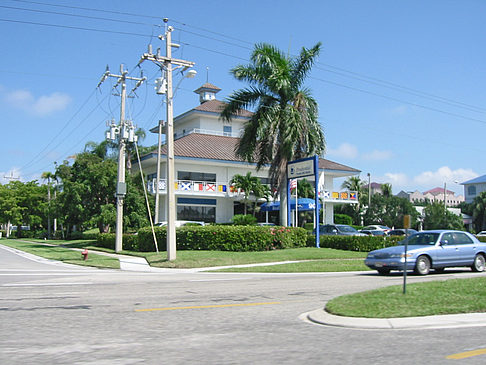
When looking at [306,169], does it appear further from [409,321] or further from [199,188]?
[409,321]

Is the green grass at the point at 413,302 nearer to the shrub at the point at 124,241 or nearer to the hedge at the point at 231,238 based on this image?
the hedge at the point at 231,238

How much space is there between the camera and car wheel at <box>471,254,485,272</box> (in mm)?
17531

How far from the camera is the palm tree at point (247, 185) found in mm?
45750

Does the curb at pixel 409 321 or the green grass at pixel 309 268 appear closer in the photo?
the curb at pixel 409 321

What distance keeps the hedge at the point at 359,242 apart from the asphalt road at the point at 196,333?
15939 millimetres

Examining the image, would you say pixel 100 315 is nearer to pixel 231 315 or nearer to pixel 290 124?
pixel 231 315

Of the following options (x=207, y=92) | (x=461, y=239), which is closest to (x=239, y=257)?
(x=461, y=239)

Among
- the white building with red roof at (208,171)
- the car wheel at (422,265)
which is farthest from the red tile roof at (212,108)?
the car wheel at (422,265)

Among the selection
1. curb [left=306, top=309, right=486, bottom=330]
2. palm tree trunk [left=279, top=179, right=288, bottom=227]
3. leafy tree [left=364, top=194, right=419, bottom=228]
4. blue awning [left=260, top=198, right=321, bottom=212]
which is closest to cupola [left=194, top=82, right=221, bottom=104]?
blue awning [left=260, top=198, right=321, bottom=212]

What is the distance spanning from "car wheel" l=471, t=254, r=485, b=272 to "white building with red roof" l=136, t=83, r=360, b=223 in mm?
27328

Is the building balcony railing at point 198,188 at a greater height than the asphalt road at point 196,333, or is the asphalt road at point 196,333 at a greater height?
the building balcony railing at point 198,188

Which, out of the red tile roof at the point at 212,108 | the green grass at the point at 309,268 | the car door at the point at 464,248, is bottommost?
the green grass at the point at 309,268

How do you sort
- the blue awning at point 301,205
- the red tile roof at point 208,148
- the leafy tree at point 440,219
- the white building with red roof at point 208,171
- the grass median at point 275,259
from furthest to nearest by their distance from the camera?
the leafy tree at point 440,219 → the red tile roof at point 208,148 → the white building with red roof at point 208,171 → the blue awning at point 301,205 → the grass median at point 275,259

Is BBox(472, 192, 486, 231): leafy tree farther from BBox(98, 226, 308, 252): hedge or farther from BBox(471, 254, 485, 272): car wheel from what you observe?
BBox(471, 254, 485, 272): car wheel
